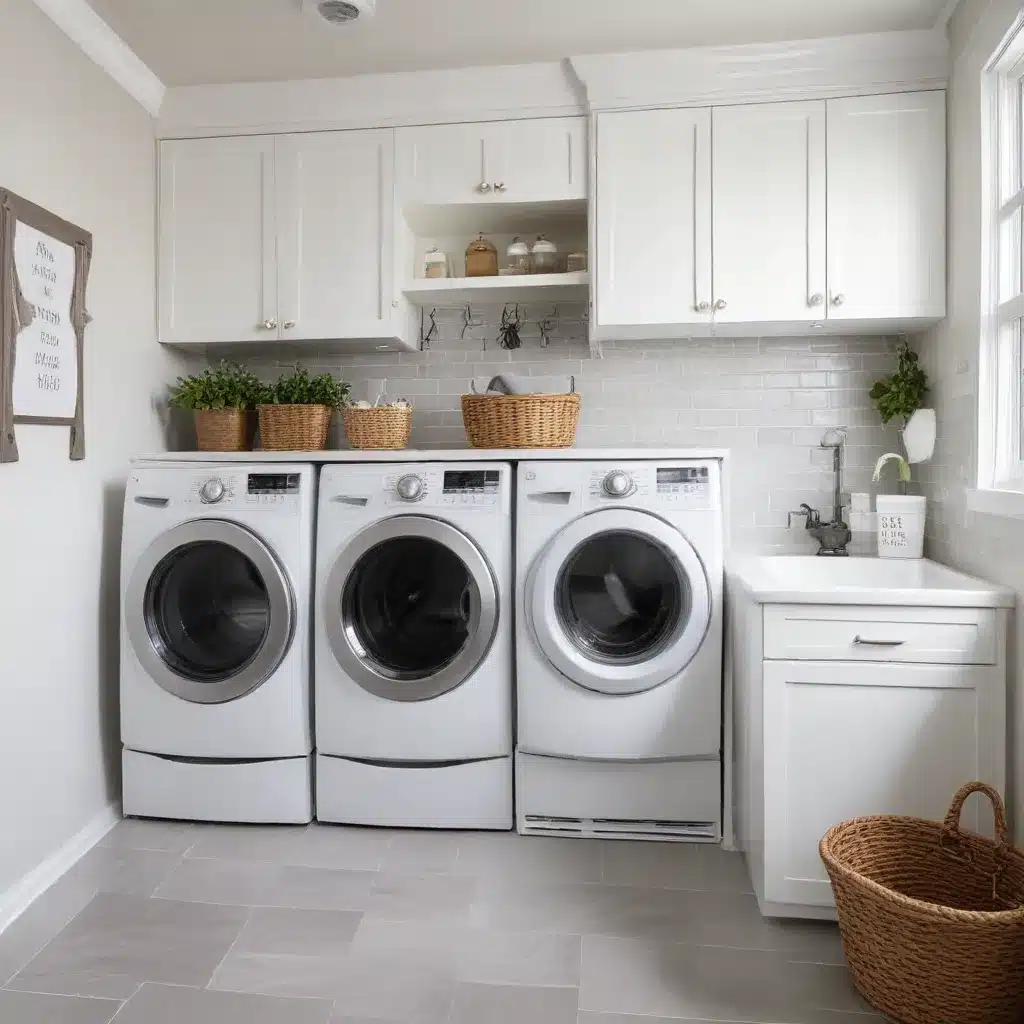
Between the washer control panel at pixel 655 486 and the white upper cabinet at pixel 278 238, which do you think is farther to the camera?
the white upper cabinet at pixel 278 238

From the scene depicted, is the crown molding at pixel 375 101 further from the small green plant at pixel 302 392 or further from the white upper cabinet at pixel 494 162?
the small green plant at pixel 302 392

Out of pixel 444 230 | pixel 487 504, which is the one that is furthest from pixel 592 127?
pixel 487 504

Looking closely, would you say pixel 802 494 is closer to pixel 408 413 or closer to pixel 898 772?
pixel 898 772

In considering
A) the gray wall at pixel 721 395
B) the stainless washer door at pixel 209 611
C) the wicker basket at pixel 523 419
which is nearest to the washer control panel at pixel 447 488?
the wicker basket at pixel 523 419

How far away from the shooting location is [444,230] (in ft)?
10.1

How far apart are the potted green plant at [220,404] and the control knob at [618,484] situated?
1279mm

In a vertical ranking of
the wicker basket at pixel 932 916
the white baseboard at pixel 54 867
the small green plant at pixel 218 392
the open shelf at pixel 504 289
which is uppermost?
the open shelf at pixel 504 289

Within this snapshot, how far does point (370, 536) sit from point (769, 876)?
1.42m

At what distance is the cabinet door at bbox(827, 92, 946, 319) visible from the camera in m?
2.53

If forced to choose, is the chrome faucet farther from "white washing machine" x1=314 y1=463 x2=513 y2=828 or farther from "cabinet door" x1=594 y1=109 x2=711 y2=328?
"white washing machine" x1=314 y1=463 x2=513 y2=828

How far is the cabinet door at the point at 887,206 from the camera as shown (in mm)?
2533

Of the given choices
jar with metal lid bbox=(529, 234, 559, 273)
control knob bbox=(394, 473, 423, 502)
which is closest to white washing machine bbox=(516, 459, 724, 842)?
control knob bbox=(394, 473, 423, 502)

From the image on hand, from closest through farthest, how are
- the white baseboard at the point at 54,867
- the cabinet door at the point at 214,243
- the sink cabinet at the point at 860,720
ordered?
the sink cabinet at the point at 860,720
the white baseboard at the point at 54,867
the cabinet door at the point at 214,243

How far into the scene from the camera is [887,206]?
2.57 m
